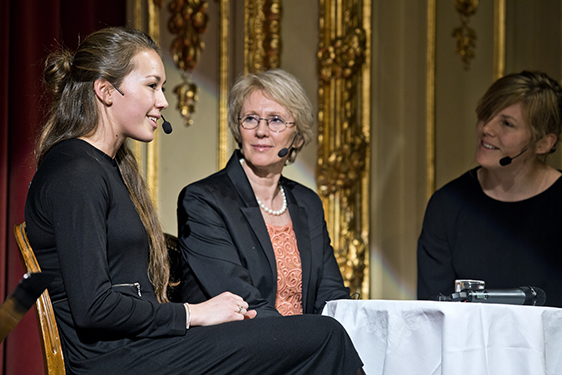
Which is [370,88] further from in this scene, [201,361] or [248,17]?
[201,361]

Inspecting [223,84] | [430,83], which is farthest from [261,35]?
[430,83]

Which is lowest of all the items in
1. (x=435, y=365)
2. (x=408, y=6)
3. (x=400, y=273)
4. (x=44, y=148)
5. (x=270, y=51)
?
(x=400, y=273)

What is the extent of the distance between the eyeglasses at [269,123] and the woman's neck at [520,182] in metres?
0.91

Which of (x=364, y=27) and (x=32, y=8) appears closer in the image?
(x=32, y=8)

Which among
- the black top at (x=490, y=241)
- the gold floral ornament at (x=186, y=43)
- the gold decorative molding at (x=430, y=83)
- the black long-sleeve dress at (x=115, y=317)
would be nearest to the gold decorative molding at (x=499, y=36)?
the gold decorative molding at (x=430, y=83)

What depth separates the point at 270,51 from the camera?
3559 millimetres

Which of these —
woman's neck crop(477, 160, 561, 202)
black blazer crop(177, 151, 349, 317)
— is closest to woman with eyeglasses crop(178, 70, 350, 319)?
black blazer crop(177, 151, 349, 317)

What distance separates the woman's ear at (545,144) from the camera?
2.67 m

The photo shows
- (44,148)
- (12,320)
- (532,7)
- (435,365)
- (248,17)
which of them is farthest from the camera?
(532,7)

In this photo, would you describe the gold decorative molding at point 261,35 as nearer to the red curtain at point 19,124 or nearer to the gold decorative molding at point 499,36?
the red curtain at point 19,124

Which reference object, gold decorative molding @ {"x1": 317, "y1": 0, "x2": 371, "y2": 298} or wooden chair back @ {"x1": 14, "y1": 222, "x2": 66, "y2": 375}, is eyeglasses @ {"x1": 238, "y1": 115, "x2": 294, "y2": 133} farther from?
gold decorative molding @ {"x1": 317, "y1": 0, "x2": 371, "y2": 298}

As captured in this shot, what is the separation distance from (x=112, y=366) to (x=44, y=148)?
60 cm

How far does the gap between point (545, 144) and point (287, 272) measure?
1242mm

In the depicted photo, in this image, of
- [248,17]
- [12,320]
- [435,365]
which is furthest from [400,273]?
[12,320]
